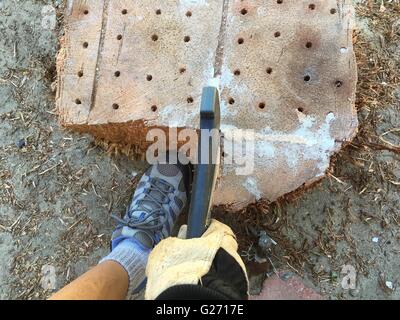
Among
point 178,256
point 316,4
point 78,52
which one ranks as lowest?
point 178,256

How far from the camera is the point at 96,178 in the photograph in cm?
202

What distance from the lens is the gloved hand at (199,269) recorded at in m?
1.18

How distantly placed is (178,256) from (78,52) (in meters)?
0.86

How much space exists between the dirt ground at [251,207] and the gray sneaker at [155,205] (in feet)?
0.32

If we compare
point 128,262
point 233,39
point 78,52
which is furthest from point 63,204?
point 233,39

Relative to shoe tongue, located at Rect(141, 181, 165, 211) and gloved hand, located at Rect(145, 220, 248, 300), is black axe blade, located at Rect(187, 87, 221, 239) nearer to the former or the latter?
gloved hand, located at Rect(145, 220, 248, 300)

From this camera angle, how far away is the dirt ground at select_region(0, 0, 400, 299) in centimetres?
190

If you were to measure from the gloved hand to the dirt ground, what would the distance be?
0.46m

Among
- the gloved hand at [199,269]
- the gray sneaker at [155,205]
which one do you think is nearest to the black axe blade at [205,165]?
the gloved hand at [199,269]

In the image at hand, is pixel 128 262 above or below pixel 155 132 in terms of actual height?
below

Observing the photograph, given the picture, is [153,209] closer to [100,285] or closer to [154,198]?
[154,198]

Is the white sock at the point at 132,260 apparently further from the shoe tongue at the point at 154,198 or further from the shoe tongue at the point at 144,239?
the shoe tongue at the point at 154,198
